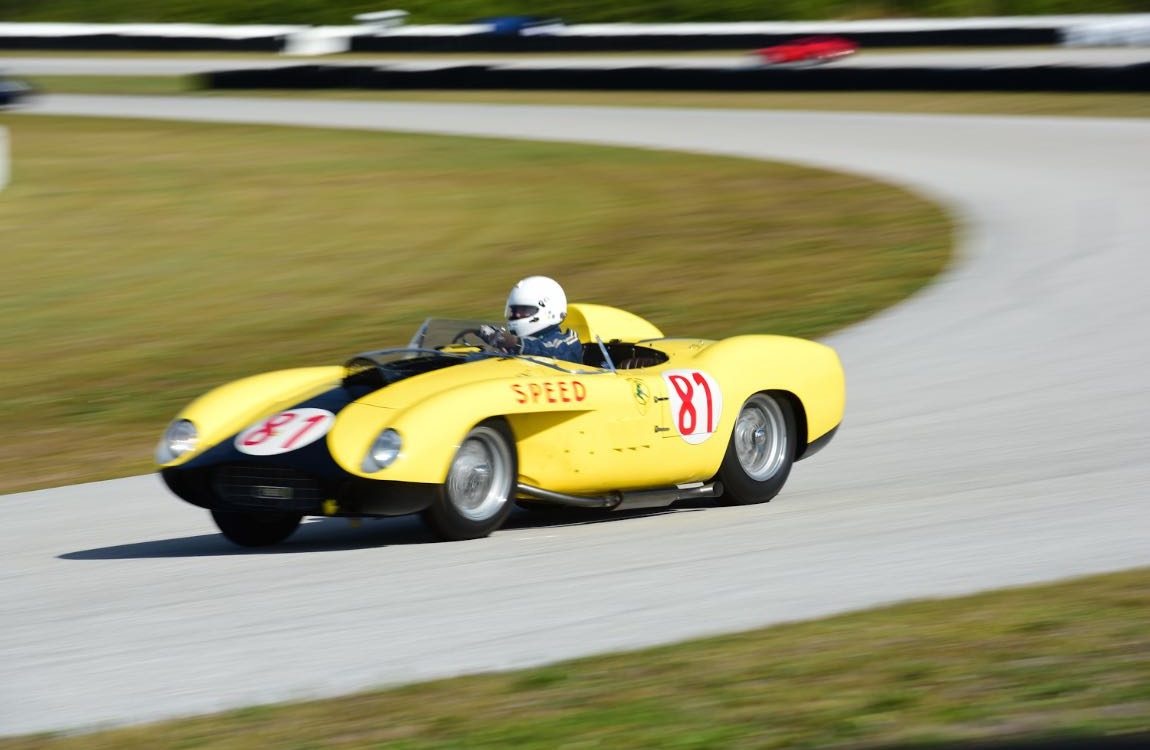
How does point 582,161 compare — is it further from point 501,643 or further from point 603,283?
point 501,643

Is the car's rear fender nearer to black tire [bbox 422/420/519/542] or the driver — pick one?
the driver

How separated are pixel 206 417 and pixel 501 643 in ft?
7.89

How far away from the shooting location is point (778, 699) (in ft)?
14.9

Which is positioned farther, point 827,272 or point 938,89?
point 938,89

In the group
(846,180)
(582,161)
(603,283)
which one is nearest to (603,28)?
(582,161)

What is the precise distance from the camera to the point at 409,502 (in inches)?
255

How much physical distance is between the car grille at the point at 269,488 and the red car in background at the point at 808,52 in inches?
1221

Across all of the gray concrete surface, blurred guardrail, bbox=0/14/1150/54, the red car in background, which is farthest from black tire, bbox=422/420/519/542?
blurred guardrail, bbox=0/14/1150/54

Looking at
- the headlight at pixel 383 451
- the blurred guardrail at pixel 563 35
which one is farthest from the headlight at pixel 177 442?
the blurred guardrail at pixel 563 35

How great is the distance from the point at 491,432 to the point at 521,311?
0.93 metres

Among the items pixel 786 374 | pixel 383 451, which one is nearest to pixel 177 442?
pixel 383 451

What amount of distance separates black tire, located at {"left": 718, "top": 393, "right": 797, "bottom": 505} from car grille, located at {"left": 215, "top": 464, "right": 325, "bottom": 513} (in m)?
2.09

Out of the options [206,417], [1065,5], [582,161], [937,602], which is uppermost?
[1065,5]

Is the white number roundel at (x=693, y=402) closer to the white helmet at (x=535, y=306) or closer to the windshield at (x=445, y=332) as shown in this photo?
the white helmet at (x=535, y=306)
